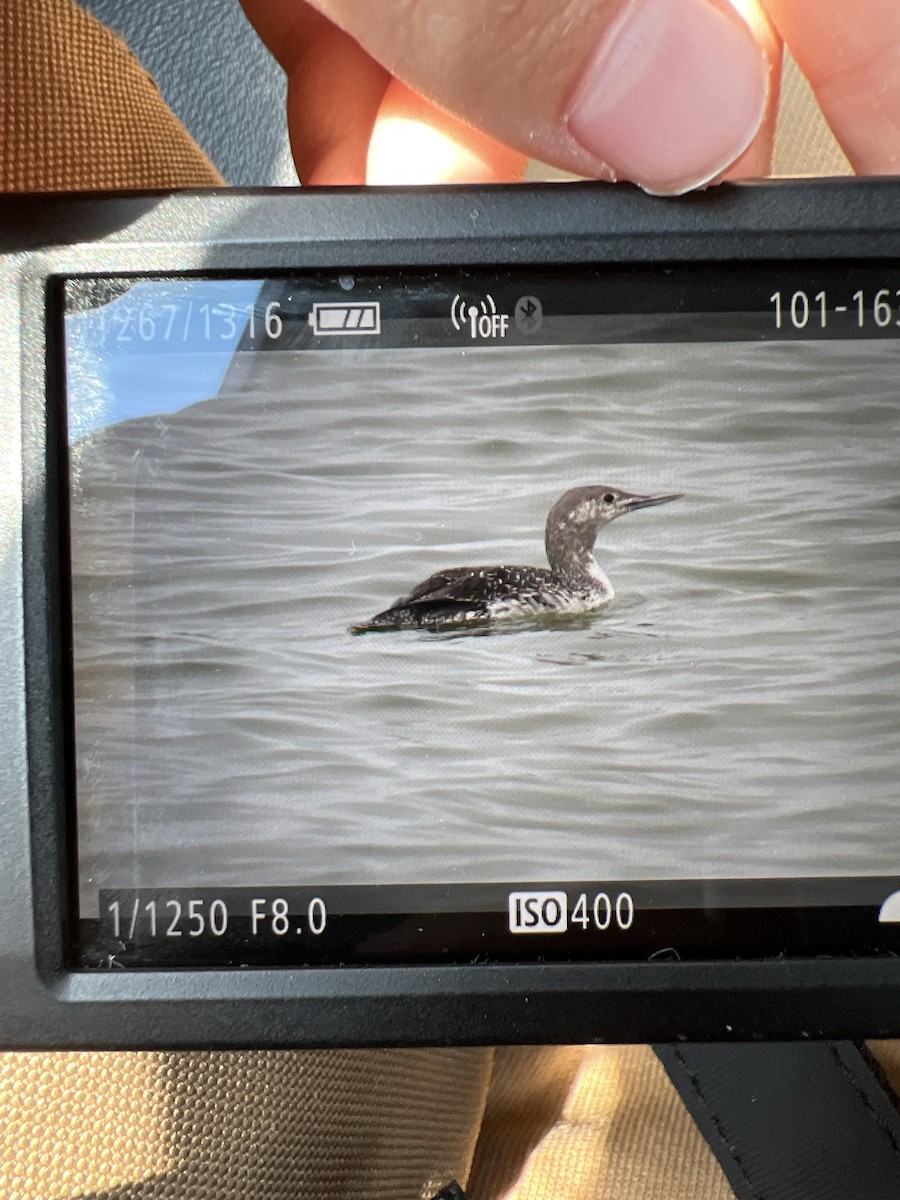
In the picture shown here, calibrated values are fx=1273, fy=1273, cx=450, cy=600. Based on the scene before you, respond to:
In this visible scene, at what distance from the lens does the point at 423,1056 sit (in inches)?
21.2

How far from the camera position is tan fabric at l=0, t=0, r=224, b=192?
1.47 ft

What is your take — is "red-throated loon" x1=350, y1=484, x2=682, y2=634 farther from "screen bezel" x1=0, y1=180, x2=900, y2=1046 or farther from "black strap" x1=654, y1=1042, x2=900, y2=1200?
"black strap" x1=654, y1=1042, x2=900, y2=1200

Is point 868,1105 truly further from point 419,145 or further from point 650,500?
point 419,145

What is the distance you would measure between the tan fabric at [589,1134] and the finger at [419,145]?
16.1 inches

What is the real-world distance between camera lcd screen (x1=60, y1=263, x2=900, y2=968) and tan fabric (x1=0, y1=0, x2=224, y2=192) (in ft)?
0.21

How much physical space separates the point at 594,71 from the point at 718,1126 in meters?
0.40

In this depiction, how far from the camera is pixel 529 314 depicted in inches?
16.5

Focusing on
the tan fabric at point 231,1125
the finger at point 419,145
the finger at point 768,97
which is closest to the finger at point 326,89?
the finger at point 419,145

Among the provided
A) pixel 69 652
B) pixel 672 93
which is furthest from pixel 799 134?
pixel 69 652

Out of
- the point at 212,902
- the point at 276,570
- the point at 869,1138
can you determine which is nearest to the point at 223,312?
the point at 276,570

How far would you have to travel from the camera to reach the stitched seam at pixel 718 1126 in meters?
0.51

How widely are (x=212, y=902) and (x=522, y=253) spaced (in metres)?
0.24

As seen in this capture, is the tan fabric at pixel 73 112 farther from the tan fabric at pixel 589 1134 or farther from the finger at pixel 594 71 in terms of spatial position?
the tan fabric at pixel 589 1134

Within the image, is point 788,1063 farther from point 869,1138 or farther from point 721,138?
point 721,138
